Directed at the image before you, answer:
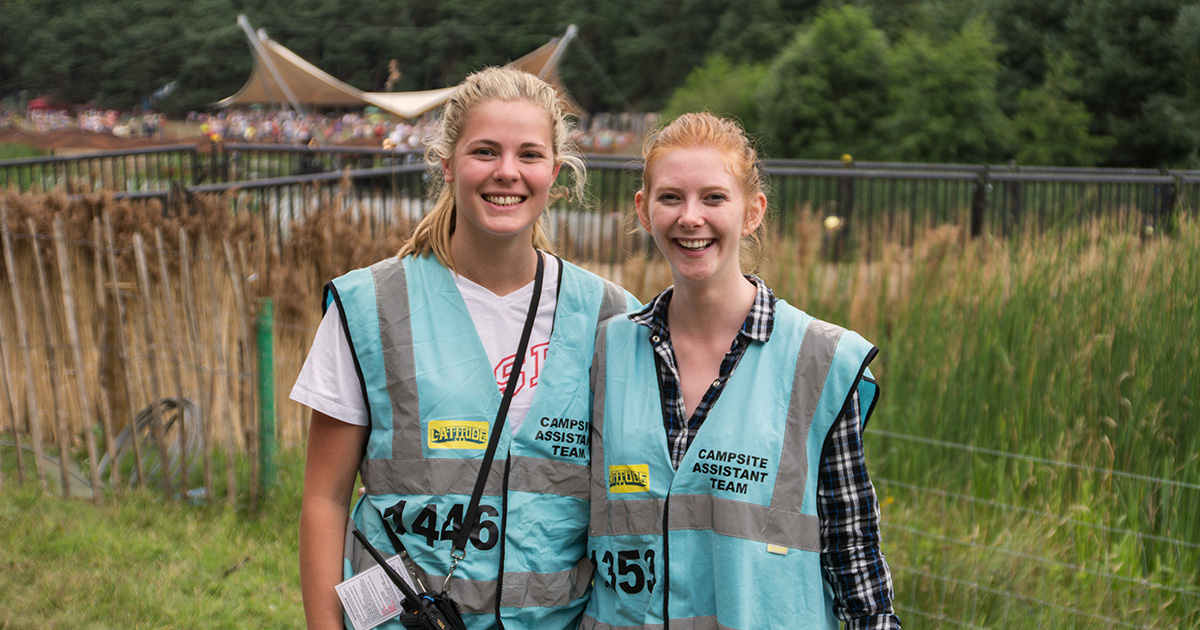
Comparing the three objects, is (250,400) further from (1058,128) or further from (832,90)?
(832,90)

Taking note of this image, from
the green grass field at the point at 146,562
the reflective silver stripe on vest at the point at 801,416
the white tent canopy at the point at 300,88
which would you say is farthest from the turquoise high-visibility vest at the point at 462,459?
the white tent canopy at the point at 300,88

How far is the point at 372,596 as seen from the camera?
1.77 metres

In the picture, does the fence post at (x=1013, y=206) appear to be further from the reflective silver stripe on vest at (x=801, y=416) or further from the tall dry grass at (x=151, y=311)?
the reflective silver stripe on vest at (x=801, y=416)

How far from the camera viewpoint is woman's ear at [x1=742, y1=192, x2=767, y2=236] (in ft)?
6.21

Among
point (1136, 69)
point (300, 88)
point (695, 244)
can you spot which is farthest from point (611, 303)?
point (300, 88)

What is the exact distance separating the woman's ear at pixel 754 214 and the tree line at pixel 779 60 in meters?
0.63

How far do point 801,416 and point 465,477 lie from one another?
23.3 inches

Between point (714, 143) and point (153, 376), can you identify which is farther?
point (153, 376)

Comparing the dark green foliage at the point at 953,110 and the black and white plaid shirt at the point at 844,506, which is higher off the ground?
the dark green foliage at the point at 953,110

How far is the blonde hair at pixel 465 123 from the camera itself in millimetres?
1879

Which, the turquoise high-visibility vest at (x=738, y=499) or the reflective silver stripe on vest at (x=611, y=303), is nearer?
the turquoise high-visibility vest at (x=738, y=499)

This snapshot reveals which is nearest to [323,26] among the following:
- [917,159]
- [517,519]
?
[917,159]

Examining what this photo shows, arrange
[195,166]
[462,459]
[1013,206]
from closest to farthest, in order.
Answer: [462,459]
[1013,206]
[195,166]

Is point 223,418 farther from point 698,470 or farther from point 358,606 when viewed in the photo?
point 698,470
